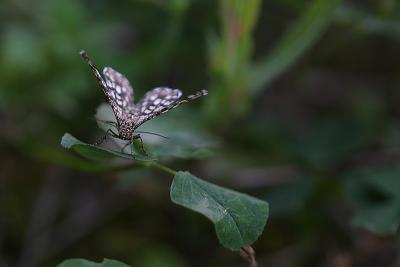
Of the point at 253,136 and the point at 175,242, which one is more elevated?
the point at 253,136

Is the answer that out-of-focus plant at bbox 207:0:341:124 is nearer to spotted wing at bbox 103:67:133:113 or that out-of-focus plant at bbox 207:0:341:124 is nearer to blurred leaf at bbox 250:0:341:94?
blurred leaf at bbox 250:0:341:94

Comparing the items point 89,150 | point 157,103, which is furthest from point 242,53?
point 89,150

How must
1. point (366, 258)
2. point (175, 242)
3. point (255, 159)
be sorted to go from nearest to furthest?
point (366, 258) → point (175, 242) → point (255, 159)

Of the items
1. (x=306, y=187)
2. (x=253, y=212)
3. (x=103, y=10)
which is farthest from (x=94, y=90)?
(x=253, y=212)

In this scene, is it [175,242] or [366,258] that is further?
[175,242]

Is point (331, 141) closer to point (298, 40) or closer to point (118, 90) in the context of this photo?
point (298, 40)

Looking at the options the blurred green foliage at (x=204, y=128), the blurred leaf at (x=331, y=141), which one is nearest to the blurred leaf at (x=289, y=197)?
the blurred green foliage at (x=204, y=128)

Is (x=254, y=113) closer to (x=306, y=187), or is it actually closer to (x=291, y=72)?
(x=291, y=72)
